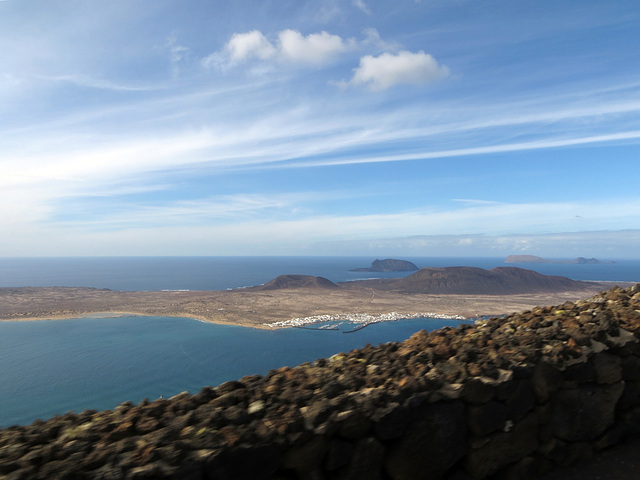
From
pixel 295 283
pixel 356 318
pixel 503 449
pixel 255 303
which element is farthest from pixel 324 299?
pixel 503 449

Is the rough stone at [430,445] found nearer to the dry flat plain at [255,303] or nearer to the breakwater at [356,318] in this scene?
the breakwater at [356,318]

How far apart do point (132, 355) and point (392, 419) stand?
45493 millimetres

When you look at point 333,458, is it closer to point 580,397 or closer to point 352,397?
point 352,397

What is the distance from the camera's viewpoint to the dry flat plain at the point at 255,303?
64.3 meters

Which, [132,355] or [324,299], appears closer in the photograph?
[132,355]

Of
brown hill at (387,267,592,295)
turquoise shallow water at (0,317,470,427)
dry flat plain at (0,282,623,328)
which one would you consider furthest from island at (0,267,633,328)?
turquoise shallow water at (0,317,470,427)

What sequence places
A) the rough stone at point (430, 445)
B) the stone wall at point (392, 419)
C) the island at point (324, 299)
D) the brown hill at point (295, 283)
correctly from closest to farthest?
the stone wall at point (392, 419) < the rough stone at point (430, 445) < the island at point (324, 299) < the brown hill at point (295, 283)

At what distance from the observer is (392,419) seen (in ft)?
10.8

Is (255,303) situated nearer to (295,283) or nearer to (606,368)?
(295,283)

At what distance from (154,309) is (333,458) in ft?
247

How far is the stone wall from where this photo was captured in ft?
8.84

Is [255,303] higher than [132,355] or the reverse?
higher

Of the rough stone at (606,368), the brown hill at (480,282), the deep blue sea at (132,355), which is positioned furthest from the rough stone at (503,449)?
the brown hill at (480,282)

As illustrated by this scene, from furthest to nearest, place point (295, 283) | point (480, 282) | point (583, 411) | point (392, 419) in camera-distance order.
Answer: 1. point (295, 283)
2. point (480, 282)
3. point (583, 411)
4. point (392, 419)
